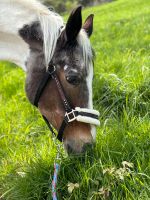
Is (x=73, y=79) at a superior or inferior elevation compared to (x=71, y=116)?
superior

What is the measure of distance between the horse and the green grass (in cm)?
25

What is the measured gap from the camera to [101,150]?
3393 mm

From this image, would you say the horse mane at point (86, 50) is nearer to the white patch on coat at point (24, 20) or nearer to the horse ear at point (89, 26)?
the white patch on coat at point (24, 20)

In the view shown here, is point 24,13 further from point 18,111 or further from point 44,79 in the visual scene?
point 18,111

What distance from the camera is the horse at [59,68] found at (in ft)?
10.6

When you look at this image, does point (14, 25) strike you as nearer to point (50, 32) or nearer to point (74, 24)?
point (50, 32)

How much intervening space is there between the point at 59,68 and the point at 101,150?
762 mm

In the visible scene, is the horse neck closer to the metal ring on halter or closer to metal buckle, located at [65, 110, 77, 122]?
the metal ring on halter

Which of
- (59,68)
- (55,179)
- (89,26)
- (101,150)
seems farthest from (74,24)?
(55,179)

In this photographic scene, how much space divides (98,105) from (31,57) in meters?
1.47

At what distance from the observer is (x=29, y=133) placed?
15.3 feet

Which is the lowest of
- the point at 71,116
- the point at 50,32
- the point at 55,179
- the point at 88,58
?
the point at 55,179

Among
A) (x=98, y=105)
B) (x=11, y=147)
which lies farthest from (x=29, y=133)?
(x=98, y=105)

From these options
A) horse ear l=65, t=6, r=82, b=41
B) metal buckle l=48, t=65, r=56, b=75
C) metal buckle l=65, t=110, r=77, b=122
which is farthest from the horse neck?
metal buckle l=65, t=110, r=77, b=122
